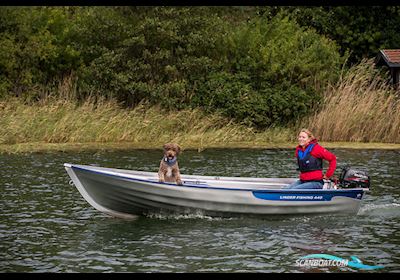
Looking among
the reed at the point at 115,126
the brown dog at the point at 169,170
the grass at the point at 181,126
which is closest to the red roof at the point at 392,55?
the grass at the point at 181,126

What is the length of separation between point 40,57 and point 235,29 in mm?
7760

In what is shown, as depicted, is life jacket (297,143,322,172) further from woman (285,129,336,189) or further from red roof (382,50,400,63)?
red roof (382,50,400,63)

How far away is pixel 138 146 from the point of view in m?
28.5

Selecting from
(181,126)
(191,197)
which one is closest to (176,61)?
(181,126)

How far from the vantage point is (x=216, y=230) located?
15.8 metres

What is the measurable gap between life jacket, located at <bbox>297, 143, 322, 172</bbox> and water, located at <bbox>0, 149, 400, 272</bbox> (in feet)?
3.13

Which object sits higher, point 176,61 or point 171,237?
point 176,61

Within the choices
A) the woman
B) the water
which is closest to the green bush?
the water

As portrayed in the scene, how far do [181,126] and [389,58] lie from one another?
9.41 m

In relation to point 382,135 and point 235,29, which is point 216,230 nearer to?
→ point 382,135

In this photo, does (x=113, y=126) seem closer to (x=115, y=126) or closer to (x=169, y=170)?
(x=115, y=126)

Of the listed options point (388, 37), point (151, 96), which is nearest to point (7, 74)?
point (151, 96)

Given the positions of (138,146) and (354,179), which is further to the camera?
(138,146)

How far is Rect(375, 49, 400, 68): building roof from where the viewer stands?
1356 inches
